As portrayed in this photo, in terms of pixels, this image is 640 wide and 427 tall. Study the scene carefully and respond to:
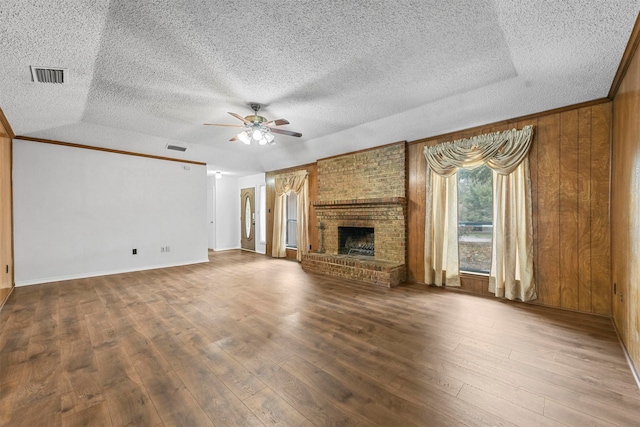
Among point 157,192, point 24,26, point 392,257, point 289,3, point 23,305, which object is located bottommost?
point 23,305

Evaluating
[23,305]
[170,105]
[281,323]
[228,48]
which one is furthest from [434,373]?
[23,305]

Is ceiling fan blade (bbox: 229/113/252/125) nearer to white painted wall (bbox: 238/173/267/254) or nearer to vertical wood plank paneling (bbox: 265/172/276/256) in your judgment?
vertical wood plank paneling (bbox: 265/172/276/256)

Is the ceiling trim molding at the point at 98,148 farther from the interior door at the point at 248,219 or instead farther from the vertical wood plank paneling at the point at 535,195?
the vertical wood plank paneling at the point at 535,195

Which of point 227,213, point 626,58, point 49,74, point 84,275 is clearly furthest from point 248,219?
point 626,58

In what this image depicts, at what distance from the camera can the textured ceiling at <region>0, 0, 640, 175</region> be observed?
1903 mm

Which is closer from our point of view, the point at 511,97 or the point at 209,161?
the point at 511,97

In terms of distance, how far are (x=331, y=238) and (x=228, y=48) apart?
13.8ft

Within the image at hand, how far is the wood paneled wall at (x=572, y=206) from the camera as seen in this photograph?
299 cm

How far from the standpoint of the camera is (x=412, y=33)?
2.20m

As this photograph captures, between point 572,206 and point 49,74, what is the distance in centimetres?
590

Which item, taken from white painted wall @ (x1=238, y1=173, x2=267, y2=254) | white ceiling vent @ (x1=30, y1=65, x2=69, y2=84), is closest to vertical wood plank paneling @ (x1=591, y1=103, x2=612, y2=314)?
white ceiling vent @ (x1=30, y1=65, x2=69, y2=84)

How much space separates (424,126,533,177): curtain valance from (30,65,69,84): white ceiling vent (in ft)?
15.4

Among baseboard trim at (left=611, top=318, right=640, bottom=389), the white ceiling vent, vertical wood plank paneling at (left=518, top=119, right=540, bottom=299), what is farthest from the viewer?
vertical wood plank paneling at (left=518, top=119, right=540, bottom=299)

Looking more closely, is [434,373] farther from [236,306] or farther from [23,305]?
[23,305]
